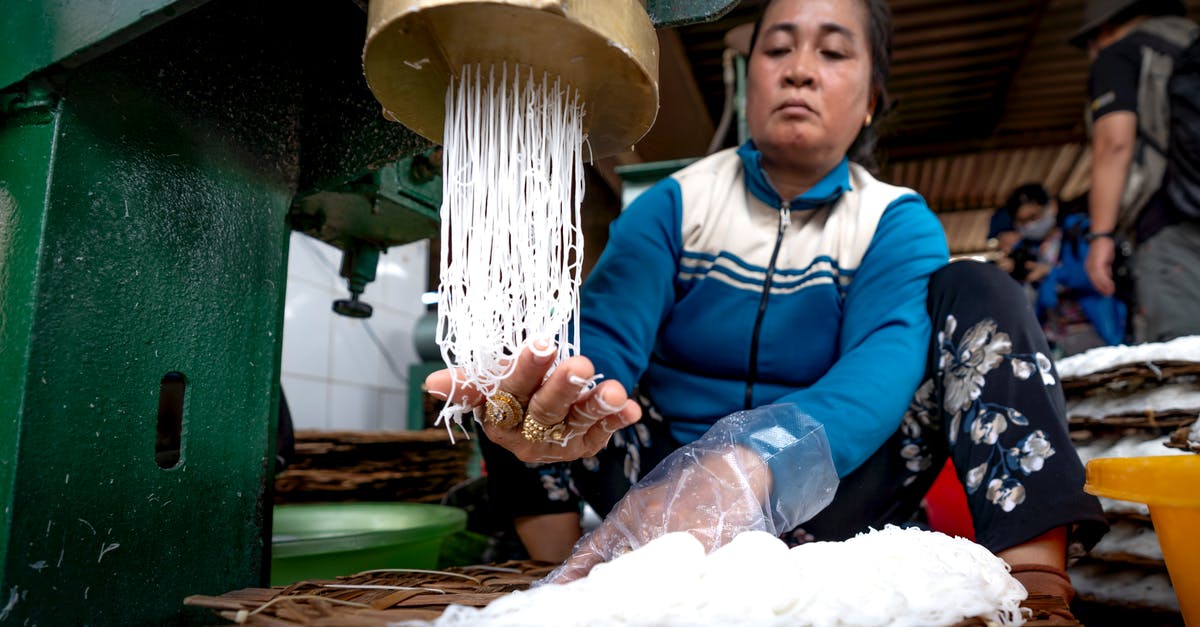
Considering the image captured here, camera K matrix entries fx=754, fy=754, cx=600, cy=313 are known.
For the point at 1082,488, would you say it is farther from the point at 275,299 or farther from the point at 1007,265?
the point at 1007,265

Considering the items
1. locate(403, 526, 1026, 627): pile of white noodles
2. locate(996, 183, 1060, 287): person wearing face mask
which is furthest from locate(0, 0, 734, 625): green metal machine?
locate(996, 183, 1060, 287): person wearing face mask

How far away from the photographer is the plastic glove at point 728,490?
32.1 inches

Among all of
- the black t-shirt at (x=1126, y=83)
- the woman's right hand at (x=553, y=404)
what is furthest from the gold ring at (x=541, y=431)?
the black t-shirt at (x=1126, y=83)

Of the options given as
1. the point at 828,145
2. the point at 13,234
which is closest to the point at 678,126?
the point at 828,145

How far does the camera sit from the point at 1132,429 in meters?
1.26

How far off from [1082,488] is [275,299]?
105 cm

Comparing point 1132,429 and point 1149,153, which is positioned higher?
point 1149,153

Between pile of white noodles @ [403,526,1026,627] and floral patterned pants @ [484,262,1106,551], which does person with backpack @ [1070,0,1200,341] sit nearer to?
floral patterned pants @ [484,262,1106,551]

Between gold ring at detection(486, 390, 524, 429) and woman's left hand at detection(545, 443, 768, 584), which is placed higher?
gold ring at detection(486, 390, 524, 429)

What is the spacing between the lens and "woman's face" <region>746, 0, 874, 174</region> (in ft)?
4.02

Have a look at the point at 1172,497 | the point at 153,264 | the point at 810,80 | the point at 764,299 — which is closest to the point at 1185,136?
the point at 810,80

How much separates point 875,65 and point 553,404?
0.98m

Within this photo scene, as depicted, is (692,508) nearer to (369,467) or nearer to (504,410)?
(504,410)

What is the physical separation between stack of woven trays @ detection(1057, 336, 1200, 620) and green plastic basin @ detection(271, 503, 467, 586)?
112cm
